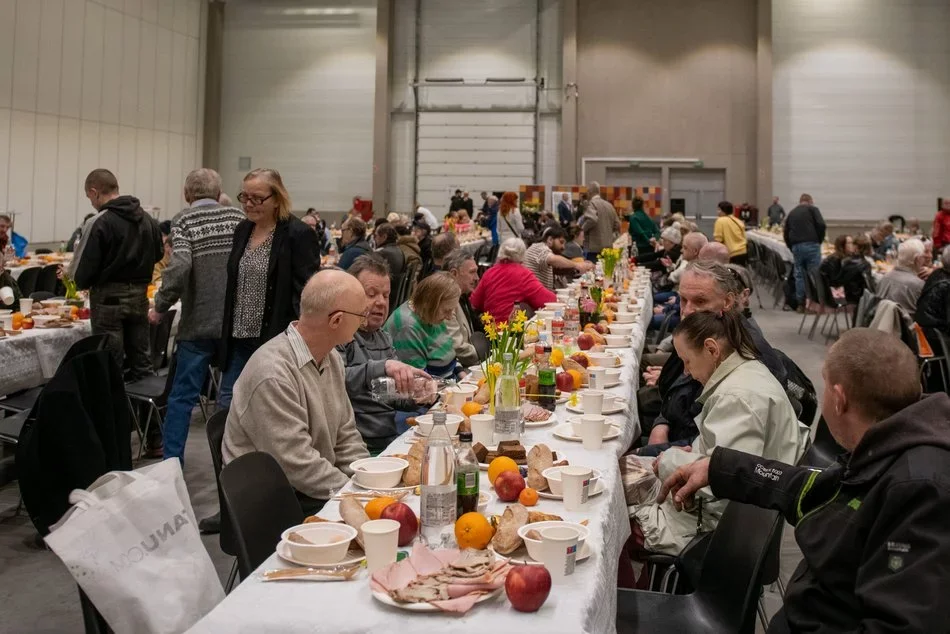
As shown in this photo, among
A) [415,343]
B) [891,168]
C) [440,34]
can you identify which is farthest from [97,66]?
[891,168]

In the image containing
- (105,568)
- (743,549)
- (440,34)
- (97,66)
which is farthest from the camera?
(440,34)

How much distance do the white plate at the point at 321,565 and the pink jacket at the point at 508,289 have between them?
4.69 meters

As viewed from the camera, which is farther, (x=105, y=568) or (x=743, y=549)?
(x=743, y=549)

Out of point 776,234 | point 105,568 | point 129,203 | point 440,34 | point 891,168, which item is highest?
point 440,34

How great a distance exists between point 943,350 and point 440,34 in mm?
15192

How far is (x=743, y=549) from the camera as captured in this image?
2252 millimetres

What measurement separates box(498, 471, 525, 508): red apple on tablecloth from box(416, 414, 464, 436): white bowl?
0.53m

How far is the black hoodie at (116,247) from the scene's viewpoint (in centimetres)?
512

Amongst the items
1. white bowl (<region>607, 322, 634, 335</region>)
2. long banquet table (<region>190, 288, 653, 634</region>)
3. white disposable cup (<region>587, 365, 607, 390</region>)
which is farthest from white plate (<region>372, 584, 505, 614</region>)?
white bowl (<region>607, 322, 634, 335</region>)

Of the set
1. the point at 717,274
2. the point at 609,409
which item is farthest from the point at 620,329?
the point at 609,409

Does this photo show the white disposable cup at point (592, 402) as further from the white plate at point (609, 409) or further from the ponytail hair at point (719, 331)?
the ponytail hair at point (719, 331)

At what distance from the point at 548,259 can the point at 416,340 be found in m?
4.29

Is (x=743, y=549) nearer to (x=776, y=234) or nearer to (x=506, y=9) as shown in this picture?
(x=776, y=234)

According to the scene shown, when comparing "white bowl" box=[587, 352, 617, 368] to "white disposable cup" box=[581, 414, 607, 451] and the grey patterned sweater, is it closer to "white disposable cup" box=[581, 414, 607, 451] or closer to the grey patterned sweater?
"white disposable cup" box=[581, 414, 607, 451]
